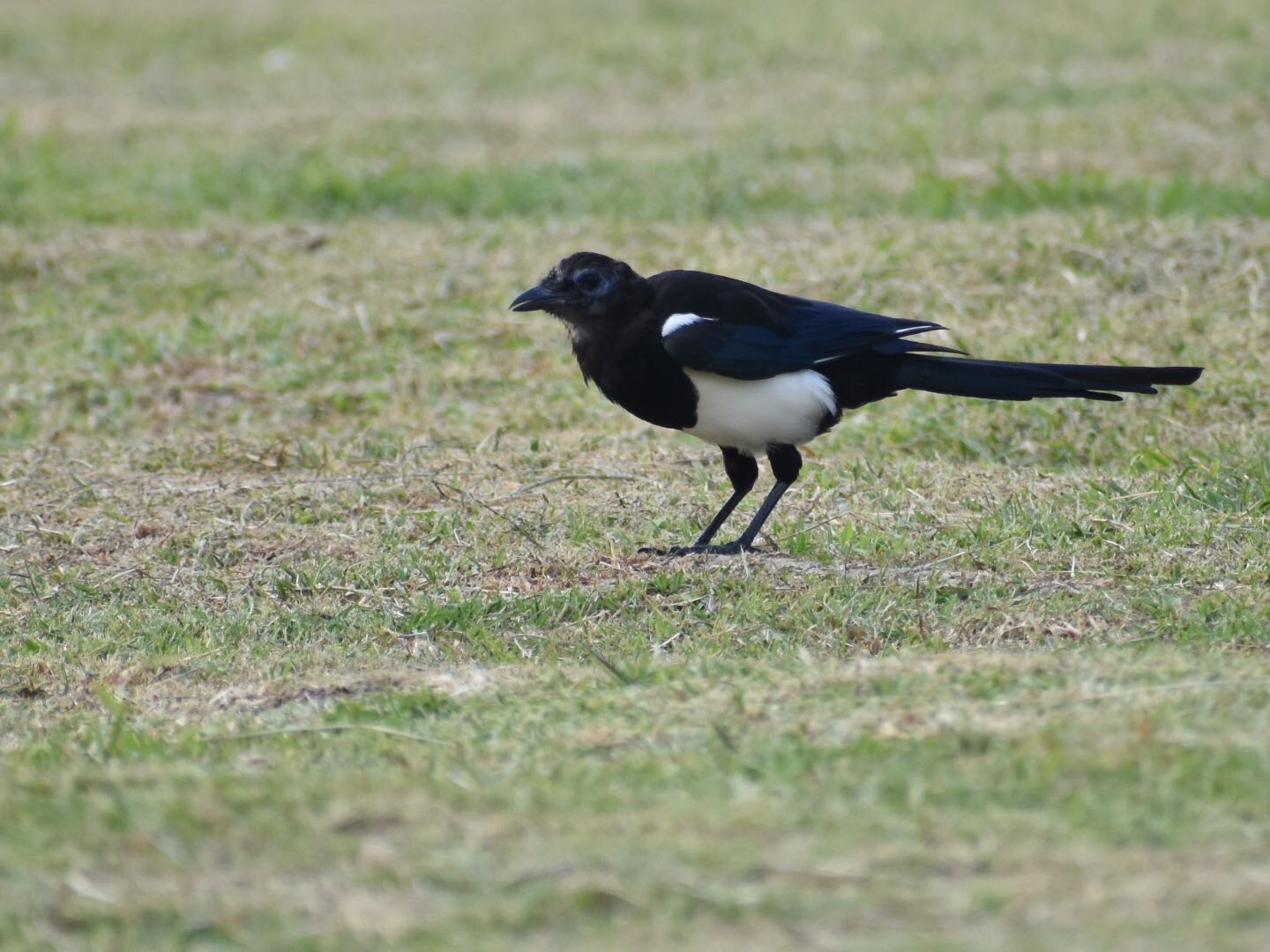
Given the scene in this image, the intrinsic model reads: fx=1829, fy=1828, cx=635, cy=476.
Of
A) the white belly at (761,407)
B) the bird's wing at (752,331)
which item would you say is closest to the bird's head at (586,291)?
the bird's wing at (752,331)

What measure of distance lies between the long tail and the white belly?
29 centimetres

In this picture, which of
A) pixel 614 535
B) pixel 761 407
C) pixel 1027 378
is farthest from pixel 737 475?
pixel 1027 378

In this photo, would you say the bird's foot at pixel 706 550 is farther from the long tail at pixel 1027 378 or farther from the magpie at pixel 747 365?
the long tail at pixel 1027 378

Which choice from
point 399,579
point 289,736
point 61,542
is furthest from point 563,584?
point 61,542

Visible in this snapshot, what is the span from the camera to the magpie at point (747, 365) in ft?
18.1

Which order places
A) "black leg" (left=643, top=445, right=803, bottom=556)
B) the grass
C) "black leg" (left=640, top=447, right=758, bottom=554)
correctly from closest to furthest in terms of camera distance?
the grass
"black leg" (left=643, top=445, right=803, bottom=556)
"black leg" (left=640, top=447, right=758, bottom=554)

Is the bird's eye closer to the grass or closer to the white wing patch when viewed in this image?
the white wing patch

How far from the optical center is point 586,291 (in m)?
5.59

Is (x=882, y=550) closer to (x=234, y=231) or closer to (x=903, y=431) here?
(x=903, y=431)

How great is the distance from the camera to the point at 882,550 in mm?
5551

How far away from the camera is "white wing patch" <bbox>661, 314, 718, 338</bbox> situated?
555cm

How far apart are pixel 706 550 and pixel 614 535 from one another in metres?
0.38

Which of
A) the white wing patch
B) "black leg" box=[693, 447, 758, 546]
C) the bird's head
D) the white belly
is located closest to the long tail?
the white belly

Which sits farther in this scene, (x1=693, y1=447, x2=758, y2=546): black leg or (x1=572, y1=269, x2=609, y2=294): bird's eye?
(x1=693, y1=447, x2=758, y2=546): black leg
